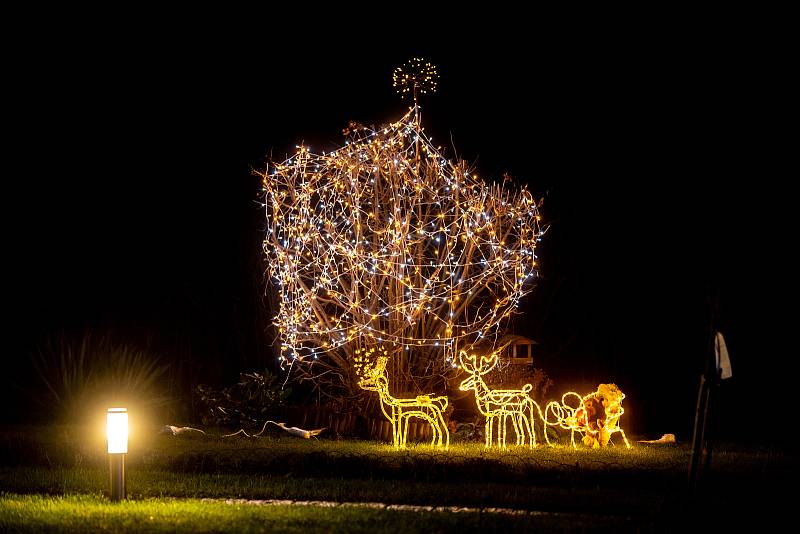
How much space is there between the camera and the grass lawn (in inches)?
358

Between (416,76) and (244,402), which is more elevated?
(416,76)

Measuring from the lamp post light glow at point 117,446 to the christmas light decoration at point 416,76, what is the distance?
8397 millimetres

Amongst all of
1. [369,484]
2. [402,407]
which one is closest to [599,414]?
[402,407]

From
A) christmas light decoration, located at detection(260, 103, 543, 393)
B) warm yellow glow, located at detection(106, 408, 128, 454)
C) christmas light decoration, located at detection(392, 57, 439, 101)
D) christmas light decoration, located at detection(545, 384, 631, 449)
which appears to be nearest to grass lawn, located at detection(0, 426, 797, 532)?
christmas light decoration, located at detection(545, 384, 631, 449)

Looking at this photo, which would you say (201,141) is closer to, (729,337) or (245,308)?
(245,308)

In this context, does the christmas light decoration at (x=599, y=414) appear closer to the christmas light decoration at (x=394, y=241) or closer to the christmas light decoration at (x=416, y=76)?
the christmas light decoration at (x=394, y=241)

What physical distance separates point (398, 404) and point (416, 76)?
5.68 metres

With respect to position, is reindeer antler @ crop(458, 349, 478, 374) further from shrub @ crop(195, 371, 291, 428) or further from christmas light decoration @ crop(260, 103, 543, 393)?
shrub @ crop(195, 371, 291, 428)

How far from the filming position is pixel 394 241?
16.0 meters

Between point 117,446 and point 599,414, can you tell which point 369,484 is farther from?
point 599,414

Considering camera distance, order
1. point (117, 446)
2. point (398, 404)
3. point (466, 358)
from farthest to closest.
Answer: point (466, 358)
point (398, 404)
point (117, 446)

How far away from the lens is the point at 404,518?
30.3 ft

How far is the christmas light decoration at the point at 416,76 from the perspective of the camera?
16.9 meters

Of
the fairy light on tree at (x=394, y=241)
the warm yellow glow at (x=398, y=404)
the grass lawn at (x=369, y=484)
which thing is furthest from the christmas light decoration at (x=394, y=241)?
the grass lawn at (x=369, y=484)
